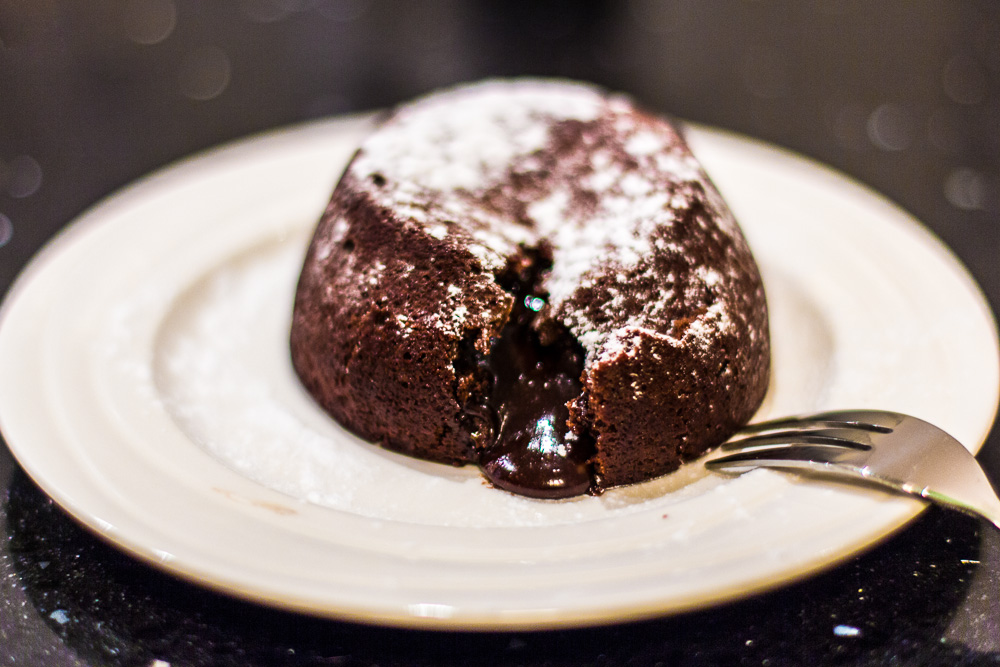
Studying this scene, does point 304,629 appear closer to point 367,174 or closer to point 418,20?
point 367,174

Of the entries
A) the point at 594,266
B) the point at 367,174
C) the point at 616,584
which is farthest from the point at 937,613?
the point at 367,174

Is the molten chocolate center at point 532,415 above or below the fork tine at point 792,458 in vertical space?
below

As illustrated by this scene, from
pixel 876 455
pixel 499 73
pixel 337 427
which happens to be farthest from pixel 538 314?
pixel 499 73

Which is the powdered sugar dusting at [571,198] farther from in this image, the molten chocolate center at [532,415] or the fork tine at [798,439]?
the fork tine at [798,439]

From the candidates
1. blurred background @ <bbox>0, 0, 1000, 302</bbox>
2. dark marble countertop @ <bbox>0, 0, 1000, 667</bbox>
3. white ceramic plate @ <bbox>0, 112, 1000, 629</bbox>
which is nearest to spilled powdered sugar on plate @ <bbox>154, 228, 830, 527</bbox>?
white ceramic plate @ <bbox>0, 112, 1000, 629</bbox>

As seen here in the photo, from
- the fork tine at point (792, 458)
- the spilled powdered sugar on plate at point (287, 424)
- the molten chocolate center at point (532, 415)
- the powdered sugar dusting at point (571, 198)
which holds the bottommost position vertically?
the spilled powdered sugar on plate at point (287, 424)

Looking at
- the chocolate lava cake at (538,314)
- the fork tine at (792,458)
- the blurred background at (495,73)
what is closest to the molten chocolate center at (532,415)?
the chocolate lava cake at (538,314)
